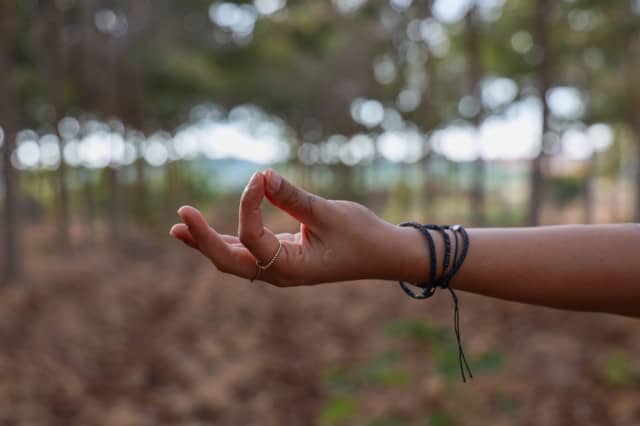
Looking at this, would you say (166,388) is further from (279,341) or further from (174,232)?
(174,232)

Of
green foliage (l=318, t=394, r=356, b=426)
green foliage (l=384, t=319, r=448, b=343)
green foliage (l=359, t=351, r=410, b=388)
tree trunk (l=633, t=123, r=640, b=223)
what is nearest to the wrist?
green foliage (l=318, t=394, r=356, b=426)

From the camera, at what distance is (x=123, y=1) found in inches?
423

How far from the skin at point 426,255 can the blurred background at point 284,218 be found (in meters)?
2.82

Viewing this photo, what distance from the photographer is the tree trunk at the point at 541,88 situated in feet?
24.0

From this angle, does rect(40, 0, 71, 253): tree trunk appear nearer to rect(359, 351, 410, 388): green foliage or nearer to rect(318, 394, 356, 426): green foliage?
rect(359, 351, 410, 388): green foliage

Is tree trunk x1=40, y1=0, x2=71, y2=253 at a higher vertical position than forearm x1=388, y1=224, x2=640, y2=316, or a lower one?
higher

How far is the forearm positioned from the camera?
169 cm

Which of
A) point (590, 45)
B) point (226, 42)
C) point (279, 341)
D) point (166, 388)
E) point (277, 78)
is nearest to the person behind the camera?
point (166, 388)

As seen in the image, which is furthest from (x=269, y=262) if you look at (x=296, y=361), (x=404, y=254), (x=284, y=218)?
(x=284, y=218)

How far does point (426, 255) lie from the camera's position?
1.68 metres

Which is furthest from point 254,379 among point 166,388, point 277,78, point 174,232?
point 277,78

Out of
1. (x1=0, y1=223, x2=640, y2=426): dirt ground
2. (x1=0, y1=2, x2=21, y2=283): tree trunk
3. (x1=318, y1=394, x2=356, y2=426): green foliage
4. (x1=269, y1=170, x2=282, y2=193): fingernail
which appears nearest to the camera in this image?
(x1=269, y1=170, x2=282, y2=193): fingernail

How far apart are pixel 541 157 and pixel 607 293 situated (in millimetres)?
6134

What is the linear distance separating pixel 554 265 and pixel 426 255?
362 mm
